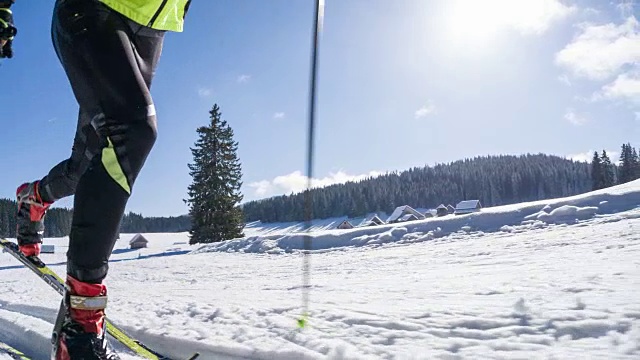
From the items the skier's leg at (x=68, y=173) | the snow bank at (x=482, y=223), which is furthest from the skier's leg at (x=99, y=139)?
the snow bank at (x=482, y=223)

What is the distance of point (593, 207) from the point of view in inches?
295

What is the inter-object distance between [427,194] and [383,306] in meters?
105

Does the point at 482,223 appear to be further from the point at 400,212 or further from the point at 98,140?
the point at 400,212

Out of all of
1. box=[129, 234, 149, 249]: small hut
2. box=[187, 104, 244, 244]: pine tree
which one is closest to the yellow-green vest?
box=[187, 104, 244, 244]: pine tree

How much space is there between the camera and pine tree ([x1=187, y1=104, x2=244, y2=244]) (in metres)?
26.8

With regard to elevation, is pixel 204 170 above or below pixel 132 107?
above

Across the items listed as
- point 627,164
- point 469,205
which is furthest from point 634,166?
point 469,205

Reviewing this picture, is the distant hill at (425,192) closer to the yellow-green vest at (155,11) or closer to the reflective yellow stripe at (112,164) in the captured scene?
the yellow-green vest at (155,11)

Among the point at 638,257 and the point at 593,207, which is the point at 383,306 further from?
the point at 593,207

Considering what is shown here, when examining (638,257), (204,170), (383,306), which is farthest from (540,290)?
(204,170)

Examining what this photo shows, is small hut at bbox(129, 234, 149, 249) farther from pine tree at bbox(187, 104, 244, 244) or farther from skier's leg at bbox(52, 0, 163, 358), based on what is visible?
skier's leg at bbox(52, 0, 163, 358)

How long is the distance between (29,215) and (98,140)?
1070 millimetres

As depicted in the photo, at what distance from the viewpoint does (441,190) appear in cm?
10494

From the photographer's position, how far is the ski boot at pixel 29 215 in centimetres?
209
